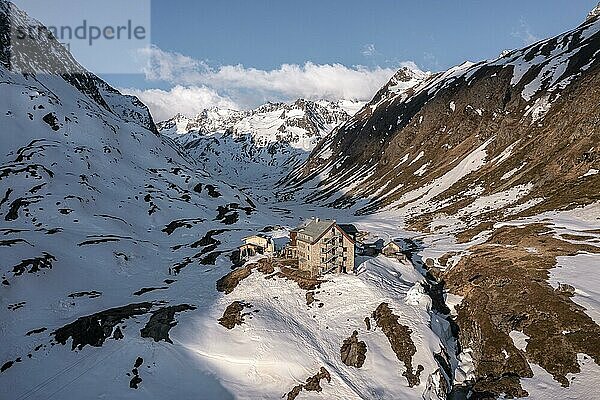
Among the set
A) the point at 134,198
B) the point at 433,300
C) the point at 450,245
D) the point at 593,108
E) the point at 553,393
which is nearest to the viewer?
the point at 553,393

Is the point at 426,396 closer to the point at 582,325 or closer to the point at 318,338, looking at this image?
the point at 318,338

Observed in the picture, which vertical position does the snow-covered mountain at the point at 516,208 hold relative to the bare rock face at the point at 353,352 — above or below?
above

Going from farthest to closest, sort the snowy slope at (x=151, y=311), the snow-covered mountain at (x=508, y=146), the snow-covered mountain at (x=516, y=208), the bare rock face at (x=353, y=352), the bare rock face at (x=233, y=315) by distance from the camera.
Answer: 1. the snow-covered mountain at (x=508, y=146)
2. the bare rock face at (x=233, y=315)
3. the snow-covered mountain at (x=516, y=208)
4. the bare rock face at (x=353, y=352)
5. the snowy slope at (x=151, y=311)

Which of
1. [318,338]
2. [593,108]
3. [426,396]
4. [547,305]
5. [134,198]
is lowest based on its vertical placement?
[426,396]

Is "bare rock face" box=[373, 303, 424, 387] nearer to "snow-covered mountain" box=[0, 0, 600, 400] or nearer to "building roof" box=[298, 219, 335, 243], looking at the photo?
"snow-covered mountain" box=[0, 0, 600, 400]

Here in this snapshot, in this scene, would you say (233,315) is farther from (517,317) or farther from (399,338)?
(517,317)

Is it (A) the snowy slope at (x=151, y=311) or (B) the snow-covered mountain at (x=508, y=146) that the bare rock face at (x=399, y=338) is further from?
(B) the snow-covered mountain at (x=508, y=146)

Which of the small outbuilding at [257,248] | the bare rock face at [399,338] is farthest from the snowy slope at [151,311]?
the small outbuilding at [257,248]

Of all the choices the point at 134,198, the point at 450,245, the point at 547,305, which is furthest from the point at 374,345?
the point at 134,198

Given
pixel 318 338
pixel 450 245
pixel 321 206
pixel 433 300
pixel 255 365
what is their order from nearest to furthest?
pixel 255 365, pixel 318 338, pixel 433 300, pixel 450 245, pixel 321 206
